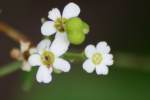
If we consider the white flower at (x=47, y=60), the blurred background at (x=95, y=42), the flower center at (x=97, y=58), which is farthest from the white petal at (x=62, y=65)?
the blurred background at (x=95, y=42)

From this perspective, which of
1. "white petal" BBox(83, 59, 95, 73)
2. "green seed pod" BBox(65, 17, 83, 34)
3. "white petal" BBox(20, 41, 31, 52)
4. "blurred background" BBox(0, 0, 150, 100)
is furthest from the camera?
"blurred background" BBox(0, 0, 150, 100)

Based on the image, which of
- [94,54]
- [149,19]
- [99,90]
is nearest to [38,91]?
→ [99,90]

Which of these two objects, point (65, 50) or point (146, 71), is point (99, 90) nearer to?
point (146, 71)

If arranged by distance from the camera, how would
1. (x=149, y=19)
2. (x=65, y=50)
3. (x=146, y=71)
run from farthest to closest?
(x=149, y=19) → (x=146, y=71) → (x=65, y=50)

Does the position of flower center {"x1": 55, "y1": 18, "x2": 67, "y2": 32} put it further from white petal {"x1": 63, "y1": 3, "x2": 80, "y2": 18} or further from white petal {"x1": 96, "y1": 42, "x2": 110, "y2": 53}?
white petal {"x1": 96, "y1": 42, "x2": 110, "y2": 53}

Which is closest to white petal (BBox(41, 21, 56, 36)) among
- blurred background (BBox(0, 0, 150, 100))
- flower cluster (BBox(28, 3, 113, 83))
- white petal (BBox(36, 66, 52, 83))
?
flower cluster (BBox(28, 3, 113, 83))

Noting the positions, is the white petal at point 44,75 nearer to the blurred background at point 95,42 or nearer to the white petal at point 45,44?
the white petal at point 45,44
